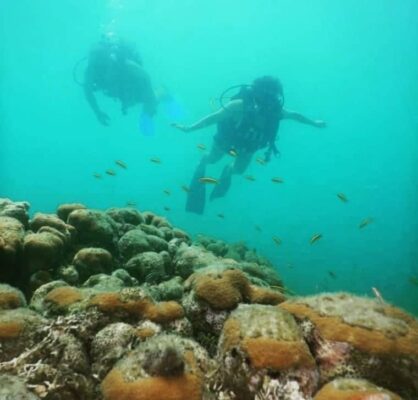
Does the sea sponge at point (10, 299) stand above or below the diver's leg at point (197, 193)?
below

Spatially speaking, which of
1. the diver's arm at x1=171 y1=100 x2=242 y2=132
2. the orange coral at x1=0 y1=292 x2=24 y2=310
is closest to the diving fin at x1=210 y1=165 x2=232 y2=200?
the diver's arm at x1=171 y1=100 x2=242 y2=132

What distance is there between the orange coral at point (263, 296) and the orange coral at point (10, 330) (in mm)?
2424

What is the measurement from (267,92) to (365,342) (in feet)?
37.8

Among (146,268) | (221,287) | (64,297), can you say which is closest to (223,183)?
(146,268)

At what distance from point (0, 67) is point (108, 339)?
70.0 meters

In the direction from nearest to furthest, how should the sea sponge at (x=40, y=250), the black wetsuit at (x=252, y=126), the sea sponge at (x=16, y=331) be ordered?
the sea sponge at (x=16, y=331)
the sea sponge at (x=40, y=250)
the black wetsuit at (x=252, y=126)

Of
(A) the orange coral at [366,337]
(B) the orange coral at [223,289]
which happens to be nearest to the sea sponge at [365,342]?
(A) the orange coral at [366,337]

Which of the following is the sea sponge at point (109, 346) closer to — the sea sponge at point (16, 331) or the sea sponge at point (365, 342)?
the sea sponge at point (16, 331)

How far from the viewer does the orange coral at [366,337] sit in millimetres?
3080

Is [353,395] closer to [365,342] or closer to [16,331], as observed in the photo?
[365,342]

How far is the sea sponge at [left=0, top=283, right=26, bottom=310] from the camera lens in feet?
13.1

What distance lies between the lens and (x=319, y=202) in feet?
463

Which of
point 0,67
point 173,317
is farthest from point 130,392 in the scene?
point 0,67

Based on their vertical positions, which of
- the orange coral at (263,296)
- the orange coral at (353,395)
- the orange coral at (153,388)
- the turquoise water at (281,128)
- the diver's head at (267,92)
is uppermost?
the turquoise water at (281,128)
